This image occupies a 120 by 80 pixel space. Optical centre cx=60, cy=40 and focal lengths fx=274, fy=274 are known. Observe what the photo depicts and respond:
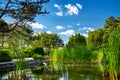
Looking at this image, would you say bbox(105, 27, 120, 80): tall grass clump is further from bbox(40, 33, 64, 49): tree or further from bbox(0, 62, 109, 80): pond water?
bbox(40, 33, 64, 49): tree

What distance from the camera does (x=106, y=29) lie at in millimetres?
59844

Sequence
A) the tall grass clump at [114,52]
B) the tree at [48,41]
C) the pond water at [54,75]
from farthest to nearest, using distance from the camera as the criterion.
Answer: the tree at [48,41], the pond water at [54,75], the tall grass clump at [114,52]

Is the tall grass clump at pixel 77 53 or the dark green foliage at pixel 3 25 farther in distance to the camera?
the tall grass clump at pixel 77 53

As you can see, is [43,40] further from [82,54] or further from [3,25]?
[3,25]

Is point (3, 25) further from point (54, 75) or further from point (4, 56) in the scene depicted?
point (4, 56)

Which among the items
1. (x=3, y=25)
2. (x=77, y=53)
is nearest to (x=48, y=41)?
(x=77, y=53)

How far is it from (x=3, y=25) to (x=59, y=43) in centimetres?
6019

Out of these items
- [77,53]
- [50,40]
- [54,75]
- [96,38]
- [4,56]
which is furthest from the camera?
[50,40]

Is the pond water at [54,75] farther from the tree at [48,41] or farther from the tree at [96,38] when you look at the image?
the tree at [48,41]

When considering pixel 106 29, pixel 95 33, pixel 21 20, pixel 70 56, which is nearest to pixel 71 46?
pixel 70 56

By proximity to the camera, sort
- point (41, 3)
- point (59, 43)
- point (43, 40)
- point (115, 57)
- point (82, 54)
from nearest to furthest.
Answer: point (115, 57) < point (41, 3) < point (82, 54) < point (43, 40) < point (59, 43)

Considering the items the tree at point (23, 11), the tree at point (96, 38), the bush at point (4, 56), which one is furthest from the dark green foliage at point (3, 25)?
the tree at point (96, 38)

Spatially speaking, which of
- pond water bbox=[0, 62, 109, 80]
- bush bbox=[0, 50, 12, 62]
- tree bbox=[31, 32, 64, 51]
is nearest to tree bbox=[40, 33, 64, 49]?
tree bbox=[31, 32, 64, 51]

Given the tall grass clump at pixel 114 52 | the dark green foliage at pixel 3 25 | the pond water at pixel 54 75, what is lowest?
the pond water at pixel 54 75
